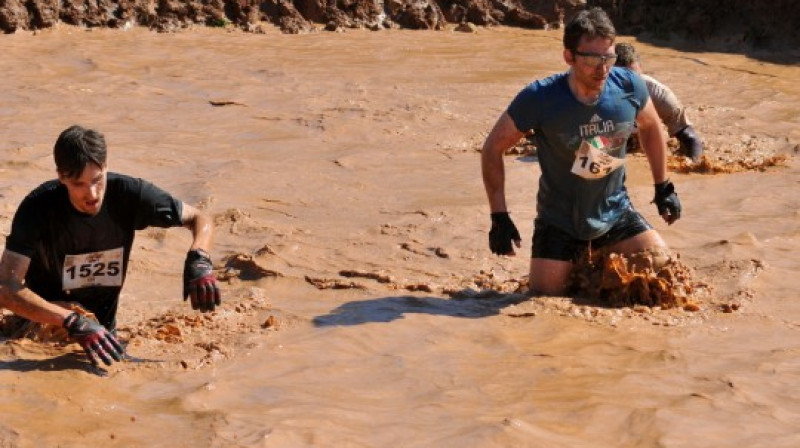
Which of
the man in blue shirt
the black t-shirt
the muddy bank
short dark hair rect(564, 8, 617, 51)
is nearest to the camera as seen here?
the black t-shirt

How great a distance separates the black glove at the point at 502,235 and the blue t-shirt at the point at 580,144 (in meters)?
0.33

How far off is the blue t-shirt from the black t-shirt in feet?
5.88

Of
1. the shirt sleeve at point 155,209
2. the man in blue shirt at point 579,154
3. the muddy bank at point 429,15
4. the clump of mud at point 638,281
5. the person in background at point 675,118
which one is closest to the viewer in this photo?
the shirt sleeve at point 155,209

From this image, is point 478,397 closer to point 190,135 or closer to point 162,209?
point 162,209

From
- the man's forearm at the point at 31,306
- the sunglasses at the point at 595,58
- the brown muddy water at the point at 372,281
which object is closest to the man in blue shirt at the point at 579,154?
the sunglasses at the point at 595,58

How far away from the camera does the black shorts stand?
635 cm

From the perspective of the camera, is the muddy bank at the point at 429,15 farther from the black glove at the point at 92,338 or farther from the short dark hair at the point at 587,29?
the black glove at the point at 92,338

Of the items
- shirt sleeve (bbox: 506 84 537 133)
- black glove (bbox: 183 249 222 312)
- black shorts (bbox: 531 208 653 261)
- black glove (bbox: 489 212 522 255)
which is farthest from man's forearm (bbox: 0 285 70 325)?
black shorts (bbox: 531 208 653 261)

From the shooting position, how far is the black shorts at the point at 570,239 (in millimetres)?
6352

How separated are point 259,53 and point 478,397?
8.53 metres

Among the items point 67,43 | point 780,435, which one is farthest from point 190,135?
point 780,435

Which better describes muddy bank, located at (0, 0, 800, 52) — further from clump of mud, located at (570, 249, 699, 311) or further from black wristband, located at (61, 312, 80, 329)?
black wristband, located at (61, 312, 80, 329)

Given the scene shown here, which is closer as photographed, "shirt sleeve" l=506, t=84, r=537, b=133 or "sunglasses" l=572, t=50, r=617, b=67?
"sunglasses" l=572, t=50, r=617, b=67

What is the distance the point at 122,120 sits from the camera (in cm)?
1011
